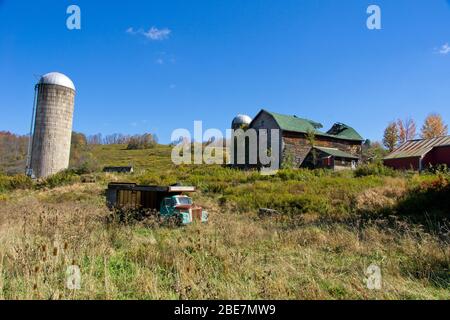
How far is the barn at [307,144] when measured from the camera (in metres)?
30.8

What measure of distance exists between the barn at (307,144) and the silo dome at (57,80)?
21.3 meters

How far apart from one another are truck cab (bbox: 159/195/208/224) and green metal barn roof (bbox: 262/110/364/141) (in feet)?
75.0

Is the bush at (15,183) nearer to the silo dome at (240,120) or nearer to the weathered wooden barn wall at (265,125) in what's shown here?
the weathered wooden barn wall at (265,125)

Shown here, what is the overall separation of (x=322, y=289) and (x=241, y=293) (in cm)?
116

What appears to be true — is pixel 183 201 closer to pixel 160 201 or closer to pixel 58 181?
pixel 160 201

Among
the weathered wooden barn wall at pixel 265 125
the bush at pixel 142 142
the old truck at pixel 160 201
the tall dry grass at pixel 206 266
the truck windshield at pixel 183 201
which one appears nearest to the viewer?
the tall dry grass at pixel 206 266

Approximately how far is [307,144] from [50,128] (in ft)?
92.0

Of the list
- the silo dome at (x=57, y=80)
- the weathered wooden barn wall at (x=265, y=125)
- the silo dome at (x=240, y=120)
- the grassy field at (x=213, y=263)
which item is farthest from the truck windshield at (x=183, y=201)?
the silo dome at (x=240, y=120)

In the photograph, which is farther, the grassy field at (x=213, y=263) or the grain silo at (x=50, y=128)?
the grain silo at (x=50, y=128)

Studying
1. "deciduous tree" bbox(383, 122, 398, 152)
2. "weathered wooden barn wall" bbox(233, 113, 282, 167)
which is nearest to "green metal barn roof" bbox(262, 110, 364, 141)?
"weathered wooden barn wall" bbox(233, 113, 282, 167)

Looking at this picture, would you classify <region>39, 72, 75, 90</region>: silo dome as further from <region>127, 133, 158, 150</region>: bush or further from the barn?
<region>127, 133, 158, 150</region>: bush

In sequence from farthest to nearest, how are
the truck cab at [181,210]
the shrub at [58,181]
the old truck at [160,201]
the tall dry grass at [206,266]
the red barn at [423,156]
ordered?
the shrub at [58,181]
the red barn at [423,156]
the old truck at [160,201]
the truck cab at [181,210]
the tall dry grass at [206,266]
